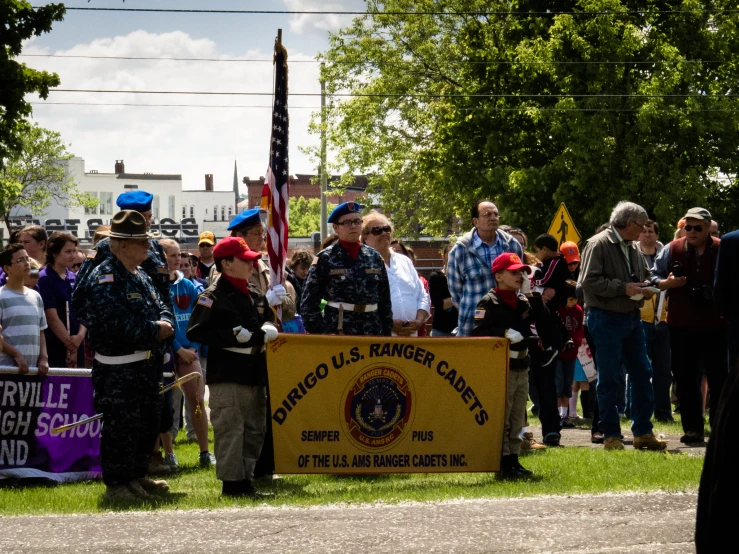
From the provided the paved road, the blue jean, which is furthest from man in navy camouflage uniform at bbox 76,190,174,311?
the blue jean

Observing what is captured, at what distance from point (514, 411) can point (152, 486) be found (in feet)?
9.21

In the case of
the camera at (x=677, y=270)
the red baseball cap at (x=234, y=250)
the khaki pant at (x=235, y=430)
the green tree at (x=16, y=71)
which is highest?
the green tree at (x=16, y=71)

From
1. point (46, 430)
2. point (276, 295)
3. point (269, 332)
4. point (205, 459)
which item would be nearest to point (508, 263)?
point (276, 295)

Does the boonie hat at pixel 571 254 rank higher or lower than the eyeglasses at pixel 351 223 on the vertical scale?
lower

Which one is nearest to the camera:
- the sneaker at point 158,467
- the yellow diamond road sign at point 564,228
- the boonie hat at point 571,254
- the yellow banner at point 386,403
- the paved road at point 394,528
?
the paved road at point 394,528

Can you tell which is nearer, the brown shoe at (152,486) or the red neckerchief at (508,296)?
the brown shoe at (152,486)

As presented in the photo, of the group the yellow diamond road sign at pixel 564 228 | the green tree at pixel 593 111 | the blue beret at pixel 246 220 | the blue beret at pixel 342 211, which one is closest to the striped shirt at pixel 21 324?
the blue beret at pixel 246 220

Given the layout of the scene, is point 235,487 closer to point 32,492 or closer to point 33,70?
point 32,492

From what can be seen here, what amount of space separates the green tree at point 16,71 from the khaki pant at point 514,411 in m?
20.2

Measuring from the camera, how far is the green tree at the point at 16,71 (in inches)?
1016

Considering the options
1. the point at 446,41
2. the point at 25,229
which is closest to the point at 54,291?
the point at 25,229

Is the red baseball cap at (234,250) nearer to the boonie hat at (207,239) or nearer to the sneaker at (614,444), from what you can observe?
the sneaker at (614,444)

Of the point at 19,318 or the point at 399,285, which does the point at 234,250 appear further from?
the point at 399,285

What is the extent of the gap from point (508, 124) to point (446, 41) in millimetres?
8365
